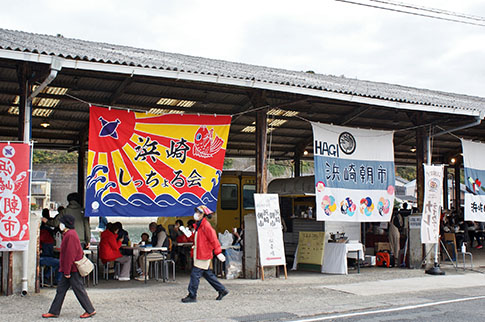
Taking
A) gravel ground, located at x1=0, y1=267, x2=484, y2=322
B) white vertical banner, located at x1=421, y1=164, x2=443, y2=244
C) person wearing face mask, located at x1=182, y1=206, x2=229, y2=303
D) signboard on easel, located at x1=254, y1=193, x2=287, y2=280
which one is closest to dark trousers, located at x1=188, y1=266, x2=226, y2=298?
person wearing face mask, located at x1=182, y1=206, x2=229, y2=303

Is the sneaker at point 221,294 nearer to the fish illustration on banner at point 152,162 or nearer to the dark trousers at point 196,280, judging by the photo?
the dark trousers at point 196,280

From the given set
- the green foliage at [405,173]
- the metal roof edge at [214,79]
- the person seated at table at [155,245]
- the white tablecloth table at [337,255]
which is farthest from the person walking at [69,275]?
the green foliage at [405,173]

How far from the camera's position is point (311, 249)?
14320 mm

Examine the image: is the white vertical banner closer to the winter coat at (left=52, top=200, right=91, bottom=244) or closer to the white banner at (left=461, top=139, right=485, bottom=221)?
the white banner at (left=461, top=139, right=485, bottom=221)

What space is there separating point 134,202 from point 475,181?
9.99 metres

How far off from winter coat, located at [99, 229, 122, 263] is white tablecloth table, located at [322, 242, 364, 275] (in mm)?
5371

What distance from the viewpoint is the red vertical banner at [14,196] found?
9258mm

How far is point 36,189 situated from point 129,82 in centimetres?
3695

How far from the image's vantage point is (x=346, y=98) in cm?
1209

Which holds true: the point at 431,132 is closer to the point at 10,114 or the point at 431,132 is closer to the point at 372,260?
the point at 372,260

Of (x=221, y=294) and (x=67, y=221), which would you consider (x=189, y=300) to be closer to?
(x=221, y=294)

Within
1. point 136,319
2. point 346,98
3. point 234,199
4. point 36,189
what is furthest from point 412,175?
point 136,319

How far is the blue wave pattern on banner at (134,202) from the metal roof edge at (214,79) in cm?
211

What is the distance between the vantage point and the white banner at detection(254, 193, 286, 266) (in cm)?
1202
